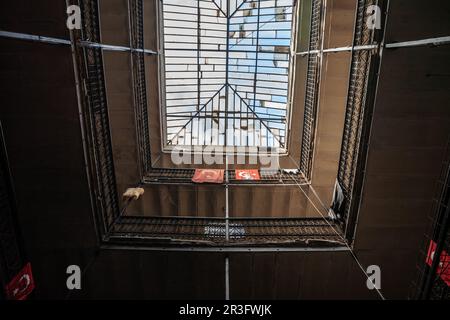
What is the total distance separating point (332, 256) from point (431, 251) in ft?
9.32

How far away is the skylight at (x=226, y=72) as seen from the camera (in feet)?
56.6

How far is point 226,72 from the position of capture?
19.2 meters

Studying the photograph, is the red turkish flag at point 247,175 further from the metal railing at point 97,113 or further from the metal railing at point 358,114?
the metal railing at point 97,113

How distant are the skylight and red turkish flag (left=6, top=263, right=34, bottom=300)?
39.5ft

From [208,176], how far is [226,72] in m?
8.16

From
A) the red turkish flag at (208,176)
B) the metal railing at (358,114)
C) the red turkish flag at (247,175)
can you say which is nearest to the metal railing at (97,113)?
the red turkish flag at (208,176)

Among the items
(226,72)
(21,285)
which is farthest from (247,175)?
(21,285)

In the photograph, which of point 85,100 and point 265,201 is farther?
point 265,201

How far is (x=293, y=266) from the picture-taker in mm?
8781

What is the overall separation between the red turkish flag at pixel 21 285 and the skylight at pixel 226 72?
12039 millimetres

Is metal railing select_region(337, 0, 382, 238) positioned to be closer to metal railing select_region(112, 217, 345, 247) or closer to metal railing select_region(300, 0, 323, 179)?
metal railing select_region(112, 217, 345, 247)

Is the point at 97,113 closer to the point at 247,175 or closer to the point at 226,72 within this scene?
the point at 247,175

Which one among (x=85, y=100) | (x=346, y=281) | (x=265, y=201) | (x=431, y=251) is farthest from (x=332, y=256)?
(x=85, y=100)
